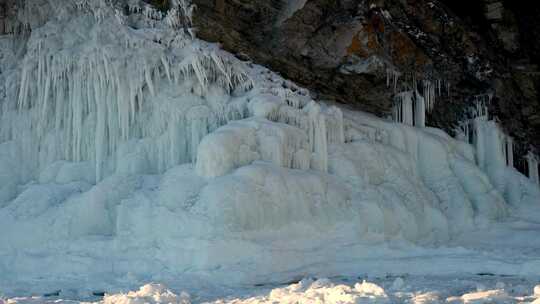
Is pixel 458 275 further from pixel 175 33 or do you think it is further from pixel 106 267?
pixel 175 33

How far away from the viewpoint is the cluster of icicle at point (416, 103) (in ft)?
62.0

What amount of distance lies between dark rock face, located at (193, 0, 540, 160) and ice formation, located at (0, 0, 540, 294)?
0.75 meters

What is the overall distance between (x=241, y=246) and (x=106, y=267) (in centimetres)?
269

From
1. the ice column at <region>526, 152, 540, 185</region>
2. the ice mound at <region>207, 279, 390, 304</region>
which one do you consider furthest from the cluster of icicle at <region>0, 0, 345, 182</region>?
the ice column at <region>526, 152, 540, 185</region>

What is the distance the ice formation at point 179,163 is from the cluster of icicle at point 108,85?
0.12 feet

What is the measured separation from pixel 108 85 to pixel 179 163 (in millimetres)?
2928

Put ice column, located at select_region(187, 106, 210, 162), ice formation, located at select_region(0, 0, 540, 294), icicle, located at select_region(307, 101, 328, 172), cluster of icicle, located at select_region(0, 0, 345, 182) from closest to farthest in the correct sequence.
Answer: ice formation, located at select_region(0, 0, 540, 294) < ice column, located at select_region(187, 106, 210, 162) < cluster of icicle, located at select_region(0, 0, 345, 182) < icicle, located at select_region(307, 101, 328, 172)

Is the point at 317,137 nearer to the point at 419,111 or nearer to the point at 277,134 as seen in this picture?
the point at 277,134

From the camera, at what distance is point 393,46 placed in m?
17.2

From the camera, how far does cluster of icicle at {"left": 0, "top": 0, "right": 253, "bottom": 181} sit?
15078 mm

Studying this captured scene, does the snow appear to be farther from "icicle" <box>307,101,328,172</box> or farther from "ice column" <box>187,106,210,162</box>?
"icicle" <box>307,101,328,172</box>

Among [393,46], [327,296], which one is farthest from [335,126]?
[327,296]

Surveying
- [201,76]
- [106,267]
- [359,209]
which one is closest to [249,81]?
[201,76]

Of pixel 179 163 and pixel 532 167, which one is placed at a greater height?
pixel 532 167
